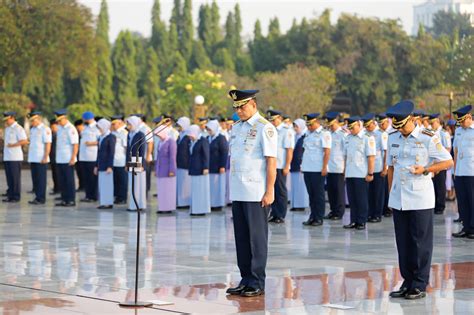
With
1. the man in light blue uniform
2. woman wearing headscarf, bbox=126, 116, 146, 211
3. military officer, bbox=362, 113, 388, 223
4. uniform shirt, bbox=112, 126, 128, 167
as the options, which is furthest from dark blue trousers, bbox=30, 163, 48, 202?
military officer, bbox=362, 113, 388, 223

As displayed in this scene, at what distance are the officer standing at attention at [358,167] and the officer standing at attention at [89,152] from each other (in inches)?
277

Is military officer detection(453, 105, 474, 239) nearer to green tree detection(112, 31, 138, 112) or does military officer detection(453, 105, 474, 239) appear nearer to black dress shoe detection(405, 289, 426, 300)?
black dress shoe detection(405, 289, 426, 300)

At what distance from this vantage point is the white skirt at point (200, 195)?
806 inches

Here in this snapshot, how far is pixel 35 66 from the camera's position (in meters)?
41.5

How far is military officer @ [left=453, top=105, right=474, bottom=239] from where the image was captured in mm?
16641

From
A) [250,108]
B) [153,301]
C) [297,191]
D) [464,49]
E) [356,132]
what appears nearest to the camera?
[153,301]

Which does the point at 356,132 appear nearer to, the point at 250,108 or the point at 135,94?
the point at 250,108

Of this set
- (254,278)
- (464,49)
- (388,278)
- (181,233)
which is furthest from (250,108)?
(464,49)

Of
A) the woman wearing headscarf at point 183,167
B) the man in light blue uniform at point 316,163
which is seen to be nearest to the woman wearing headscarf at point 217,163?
the woman wearing headscarf at point 183,167

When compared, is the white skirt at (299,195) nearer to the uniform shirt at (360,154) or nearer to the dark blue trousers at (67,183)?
the uniform shirt at (360,154)

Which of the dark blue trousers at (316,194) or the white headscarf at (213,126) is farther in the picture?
the white headscarf at (213,126)

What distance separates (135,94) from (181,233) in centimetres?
5723

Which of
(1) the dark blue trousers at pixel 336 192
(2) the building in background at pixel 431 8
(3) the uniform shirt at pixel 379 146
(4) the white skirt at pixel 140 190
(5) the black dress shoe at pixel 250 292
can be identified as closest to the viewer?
(5) the black dress shoe at pixel 250 292

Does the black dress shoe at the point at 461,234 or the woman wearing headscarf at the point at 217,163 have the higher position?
the woman wearing headscarf at the point at 217,163
